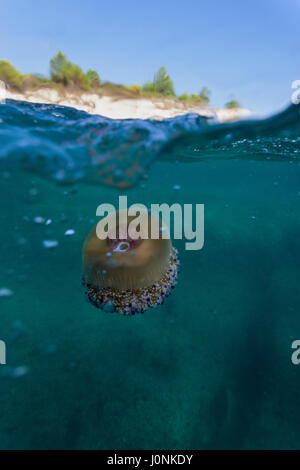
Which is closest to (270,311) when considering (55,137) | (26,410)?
(26,410)

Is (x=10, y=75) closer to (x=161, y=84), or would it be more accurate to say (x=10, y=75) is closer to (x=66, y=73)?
(x=66, y=73)

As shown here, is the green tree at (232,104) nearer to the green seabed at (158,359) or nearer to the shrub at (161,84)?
the shrub at (161,84)

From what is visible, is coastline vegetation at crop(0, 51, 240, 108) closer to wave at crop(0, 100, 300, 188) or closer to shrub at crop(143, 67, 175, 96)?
shrub at crop(143, 67, 175, 96)

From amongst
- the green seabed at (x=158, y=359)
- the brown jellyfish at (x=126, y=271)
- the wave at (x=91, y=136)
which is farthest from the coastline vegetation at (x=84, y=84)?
the green seabed at (x=158, y=359)

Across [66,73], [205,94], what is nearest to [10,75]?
[66,73]
